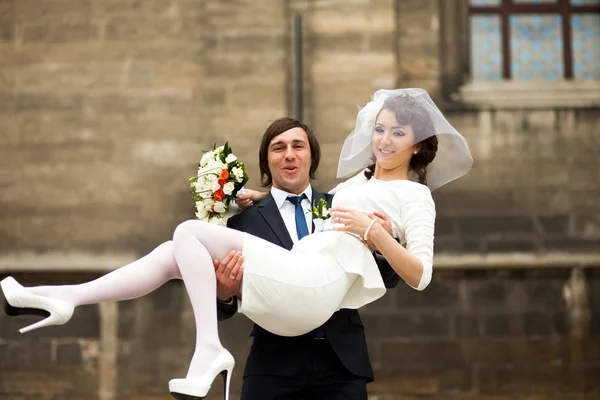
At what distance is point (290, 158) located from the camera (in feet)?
11.5

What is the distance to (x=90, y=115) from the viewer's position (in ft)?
26.3

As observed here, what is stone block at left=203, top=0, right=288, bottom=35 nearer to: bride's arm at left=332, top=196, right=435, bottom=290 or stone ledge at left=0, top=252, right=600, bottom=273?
stone ledge at left=0, top=252, right=600, bottom=273

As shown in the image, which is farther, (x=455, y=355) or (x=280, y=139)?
(x=455, y=355)

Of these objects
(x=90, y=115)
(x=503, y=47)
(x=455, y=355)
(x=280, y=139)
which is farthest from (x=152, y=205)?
(x=280, y=139)

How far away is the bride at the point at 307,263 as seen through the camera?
2963 millimetres

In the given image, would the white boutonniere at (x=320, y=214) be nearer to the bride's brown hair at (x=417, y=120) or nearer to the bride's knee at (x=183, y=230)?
the bride's brown hair at (x=417, y=120)

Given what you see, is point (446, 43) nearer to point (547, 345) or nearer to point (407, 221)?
point (547, 345)

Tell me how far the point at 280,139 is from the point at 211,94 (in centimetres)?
454

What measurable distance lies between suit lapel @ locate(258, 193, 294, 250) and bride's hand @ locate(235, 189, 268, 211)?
125mm

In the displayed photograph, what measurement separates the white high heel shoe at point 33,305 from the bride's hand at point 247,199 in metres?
0.89

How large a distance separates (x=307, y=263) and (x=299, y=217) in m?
0.45

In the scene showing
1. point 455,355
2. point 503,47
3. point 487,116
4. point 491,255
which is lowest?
point 455,355

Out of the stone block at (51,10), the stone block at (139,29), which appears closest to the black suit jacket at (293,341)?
the stone block at (139,29)

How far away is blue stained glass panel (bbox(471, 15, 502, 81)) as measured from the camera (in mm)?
8336
